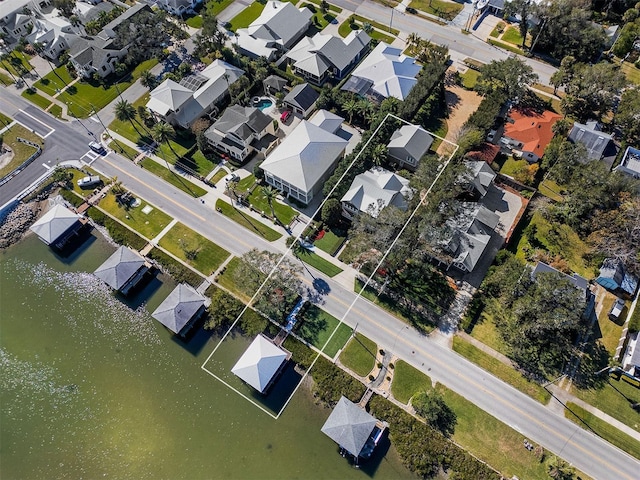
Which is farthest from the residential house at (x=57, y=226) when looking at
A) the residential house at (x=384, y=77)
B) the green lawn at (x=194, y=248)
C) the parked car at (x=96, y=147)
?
the residential house at (x=384, y=77)

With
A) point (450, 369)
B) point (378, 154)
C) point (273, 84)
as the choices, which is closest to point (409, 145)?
point (378, 154)

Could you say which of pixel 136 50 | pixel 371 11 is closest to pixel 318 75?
pixel 371 11

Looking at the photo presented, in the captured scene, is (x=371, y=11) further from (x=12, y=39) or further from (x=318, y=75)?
(x=12, y=39)

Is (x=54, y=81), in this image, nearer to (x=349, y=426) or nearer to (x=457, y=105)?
(x=457, y=105)

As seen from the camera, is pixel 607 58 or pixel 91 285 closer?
pixel 91 285

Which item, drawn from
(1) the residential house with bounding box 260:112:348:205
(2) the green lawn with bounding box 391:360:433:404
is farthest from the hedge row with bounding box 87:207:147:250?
(2) the green lawn with bounding box 391:360:433:404
